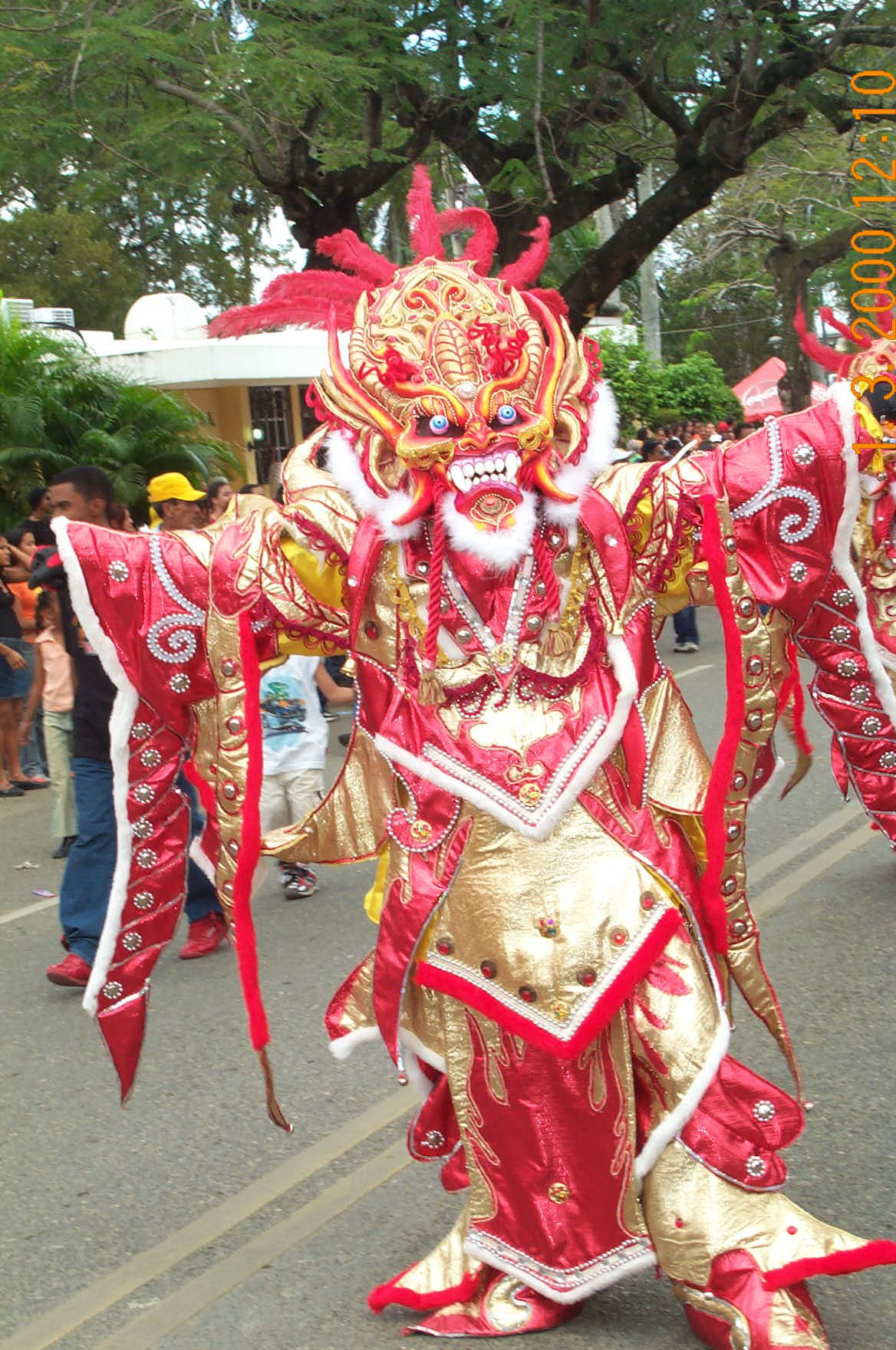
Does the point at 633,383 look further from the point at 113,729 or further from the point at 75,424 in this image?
the point at 113,729

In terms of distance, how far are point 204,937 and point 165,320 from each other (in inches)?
653

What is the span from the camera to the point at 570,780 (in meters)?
2.77

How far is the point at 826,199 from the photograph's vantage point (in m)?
17.4

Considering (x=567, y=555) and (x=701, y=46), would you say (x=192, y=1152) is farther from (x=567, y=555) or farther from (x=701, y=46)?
(x=701, y=46)

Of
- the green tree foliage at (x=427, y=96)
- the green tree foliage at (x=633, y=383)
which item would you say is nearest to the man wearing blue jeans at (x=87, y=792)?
the green tree foliage at (x=427, y=96)

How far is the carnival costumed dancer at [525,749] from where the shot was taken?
2771 millimetres

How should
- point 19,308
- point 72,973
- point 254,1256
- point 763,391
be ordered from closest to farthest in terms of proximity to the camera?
point 254,1256 → point 72,973 → point 19,308 → point 763,391

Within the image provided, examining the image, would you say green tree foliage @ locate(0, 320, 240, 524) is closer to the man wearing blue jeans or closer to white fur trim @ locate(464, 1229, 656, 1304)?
the man wearing blue jeans

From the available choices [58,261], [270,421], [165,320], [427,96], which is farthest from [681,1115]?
[58,261]

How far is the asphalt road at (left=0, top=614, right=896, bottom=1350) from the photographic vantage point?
3223 millimetres

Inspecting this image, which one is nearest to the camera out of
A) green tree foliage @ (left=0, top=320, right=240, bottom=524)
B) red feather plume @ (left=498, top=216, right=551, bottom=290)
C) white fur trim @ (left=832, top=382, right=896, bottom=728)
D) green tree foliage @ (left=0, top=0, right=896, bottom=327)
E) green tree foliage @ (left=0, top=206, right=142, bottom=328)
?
white fur trim @ (left=832, top=382, right=896, bottom=728)

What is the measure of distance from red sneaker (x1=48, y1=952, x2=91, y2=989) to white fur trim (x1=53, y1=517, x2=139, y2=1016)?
2313 mm

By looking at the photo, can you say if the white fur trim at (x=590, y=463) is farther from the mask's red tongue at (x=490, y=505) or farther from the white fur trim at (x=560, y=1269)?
the white fur trim at (x=560, y=1269)

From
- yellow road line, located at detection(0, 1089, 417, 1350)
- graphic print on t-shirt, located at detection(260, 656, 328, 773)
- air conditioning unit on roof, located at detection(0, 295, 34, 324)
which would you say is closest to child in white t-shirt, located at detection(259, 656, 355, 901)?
graphic print on t-shirt, located at detection(260, 656, 328, 773)
